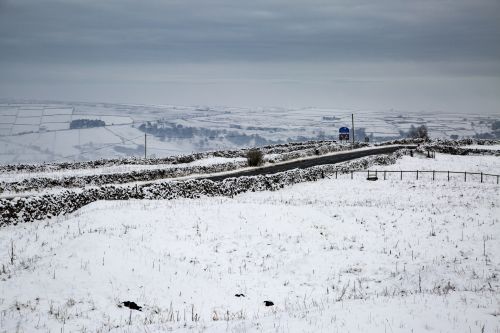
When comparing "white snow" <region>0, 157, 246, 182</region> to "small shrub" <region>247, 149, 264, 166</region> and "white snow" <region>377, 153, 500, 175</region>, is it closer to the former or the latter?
"small shrub" <region>247, 149, 264, 166</region>

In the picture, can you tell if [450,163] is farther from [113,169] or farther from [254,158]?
[113,169]

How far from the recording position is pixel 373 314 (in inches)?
414

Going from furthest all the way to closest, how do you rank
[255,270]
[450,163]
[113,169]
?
1. [450,163]
2. [113,169]
3. [255,270]

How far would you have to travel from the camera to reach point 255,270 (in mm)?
16875

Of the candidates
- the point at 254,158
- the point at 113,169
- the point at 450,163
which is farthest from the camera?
the point at 450,163

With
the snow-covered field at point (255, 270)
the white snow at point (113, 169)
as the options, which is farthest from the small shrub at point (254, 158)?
the snow-covered field at point (255, 270)

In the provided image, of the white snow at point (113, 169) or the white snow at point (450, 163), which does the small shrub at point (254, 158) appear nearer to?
the white snow at point (113, 169)

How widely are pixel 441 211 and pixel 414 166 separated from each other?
108 ft

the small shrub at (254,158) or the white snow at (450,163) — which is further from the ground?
the small shrub at (254,158)

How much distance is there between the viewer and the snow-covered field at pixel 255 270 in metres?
10.8

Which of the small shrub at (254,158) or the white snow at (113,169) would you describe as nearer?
the white snow at (113,169)

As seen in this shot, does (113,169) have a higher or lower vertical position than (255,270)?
lower

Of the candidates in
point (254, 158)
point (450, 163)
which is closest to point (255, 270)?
point (254, 158)

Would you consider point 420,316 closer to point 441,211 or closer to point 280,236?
point 280,236
